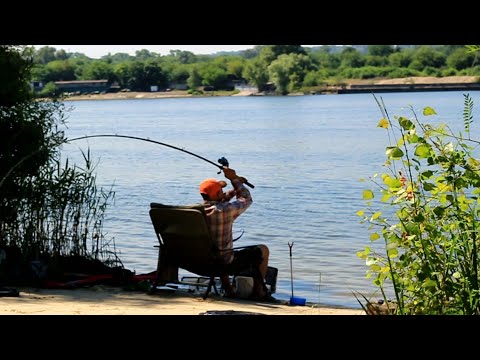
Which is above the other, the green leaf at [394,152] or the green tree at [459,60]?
the green tree at [459,60]

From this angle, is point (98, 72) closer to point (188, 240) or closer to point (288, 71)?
point (288, 71)

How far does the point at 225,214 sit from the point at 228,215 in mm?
28

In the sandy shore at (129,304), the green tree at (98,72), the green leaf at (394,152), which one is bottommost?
the sandy shore at (129,304)

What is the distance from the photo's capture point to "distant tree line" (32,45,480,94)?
166 feet

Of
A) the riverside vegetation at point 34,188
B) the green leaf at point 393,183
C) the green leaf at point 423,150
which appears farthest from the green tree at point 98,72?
the green leaf at point 423,150

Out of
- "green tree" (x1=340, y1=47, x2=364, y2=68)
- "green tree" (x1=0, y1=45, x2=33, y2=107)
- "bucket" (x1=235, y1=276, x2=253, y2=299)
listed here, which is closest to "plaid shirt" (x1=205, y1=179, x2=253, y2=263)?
"bucket" (x1=235, y1=276, x2=253, y2=299)

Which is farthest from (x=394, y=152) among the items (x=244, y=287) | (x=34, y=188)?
(x=34, y=188)

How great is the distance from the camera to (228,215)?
263 inches

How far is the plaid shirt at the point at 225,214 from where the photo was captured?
6.66 meters

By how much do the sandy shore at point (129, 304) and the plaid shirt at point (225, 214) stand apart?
378 mm

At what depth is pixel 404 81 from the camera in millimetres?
54000

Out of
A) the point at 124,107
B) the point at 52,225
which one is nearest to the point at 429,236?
the point at 52,225

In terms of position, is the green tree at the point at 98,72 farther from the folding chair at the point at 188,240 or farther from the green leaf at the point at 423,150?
the green leaf at the point at 423,150
